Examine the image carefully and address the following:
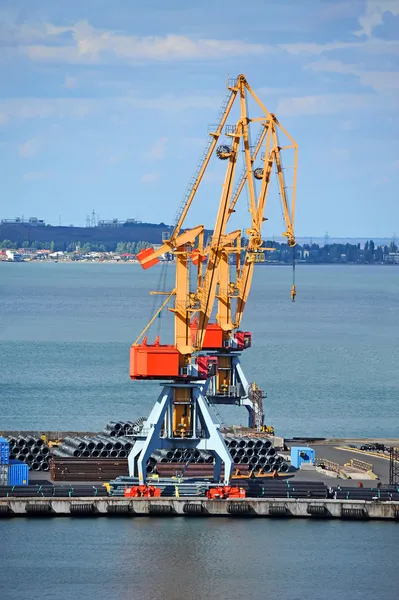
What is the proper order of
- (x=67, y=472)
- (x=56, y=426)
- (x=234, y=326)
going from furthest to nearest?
(x=56, y=426), (x=234, y=326), (x=67, y=472)

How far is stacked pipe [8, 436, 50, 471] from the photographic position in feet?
228

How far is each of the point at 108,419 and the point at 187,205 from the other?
3556cm

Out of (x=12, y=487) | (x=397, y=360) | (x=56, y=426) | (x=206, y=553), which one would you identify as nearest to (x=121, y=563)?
(x=206, y=553)

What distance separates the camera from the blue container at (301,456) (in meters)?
71.9

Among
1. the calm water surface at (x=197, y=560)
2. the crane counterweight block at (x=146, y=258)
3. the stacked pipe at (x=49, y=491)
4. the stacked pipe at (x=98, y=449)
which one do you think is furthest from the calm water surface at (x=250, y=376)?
the calm water surface at (x=197, y=560)

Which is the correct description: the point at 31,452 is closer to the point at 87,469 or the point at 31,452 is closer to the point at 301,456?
the point at 87,469

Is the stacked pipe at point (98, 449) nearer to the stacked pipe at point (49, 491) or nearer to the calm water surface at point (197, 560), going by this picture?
the stacked pipe at point (49, 491)

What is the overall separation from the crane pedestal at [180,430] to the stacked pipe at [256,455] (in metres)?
4.29

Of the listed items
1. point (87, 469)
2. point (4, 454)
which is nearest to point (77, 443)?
point (87, 469)

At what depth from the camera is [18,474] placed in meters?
64.6

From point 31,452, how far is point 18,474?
5.39m

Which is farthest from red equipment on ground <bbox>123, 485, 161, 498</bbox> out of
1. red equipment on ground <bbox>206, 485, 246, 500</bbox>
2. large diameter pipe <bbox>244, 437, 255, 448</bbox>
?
large diameter pipe <bbox>244, 437, 255, 448</bbox>

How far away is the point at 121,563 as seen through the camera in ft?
182

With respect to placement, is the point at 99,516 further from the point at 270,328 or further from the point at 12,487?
the point at 270,328
